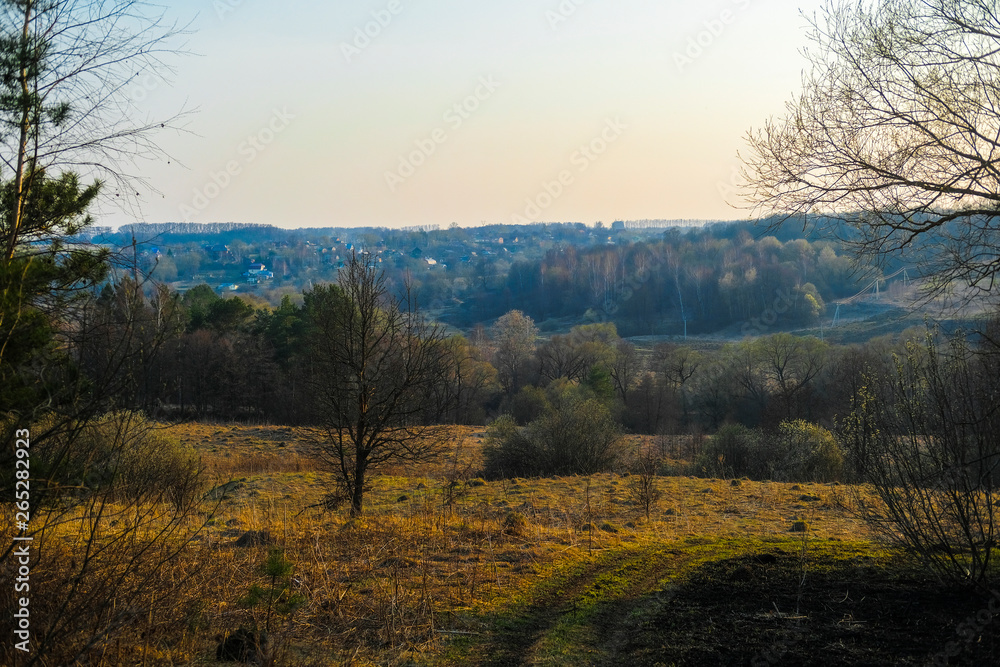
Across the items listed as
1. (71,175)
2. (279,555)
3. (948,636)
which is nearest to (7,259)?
(71,175)

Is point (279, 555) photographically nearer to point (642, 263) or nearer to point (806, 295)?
point (806, 295)

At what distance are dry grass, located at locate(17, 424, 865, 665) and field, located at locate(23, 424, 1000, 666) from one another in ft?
0.07

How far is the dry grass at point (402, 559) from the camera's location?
4750 mm

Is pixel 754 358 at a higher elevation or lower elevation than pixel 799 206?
lower

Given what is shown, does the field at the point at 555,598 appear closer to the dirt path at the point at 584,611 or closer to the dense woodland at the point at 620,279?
the dirt path at the point at 584,611

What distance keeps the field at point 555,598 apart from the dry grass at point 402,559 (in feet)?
0.07

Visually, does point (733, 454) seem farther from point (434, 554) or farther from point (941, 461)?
point (941, 461)

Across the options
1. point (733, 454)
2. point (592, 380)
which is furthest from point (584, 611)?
point (592, 380)

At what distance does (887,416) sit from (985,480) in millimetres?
945

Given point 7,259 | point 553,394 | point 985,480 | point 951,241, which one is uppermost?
point 951,241

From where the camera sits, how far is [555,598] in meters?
6.33

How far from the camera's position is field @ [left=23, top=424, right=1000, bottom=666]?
15.0ft

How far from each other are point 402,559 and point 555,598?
1639 millimetres

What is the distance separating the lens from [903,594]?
18.0ft
